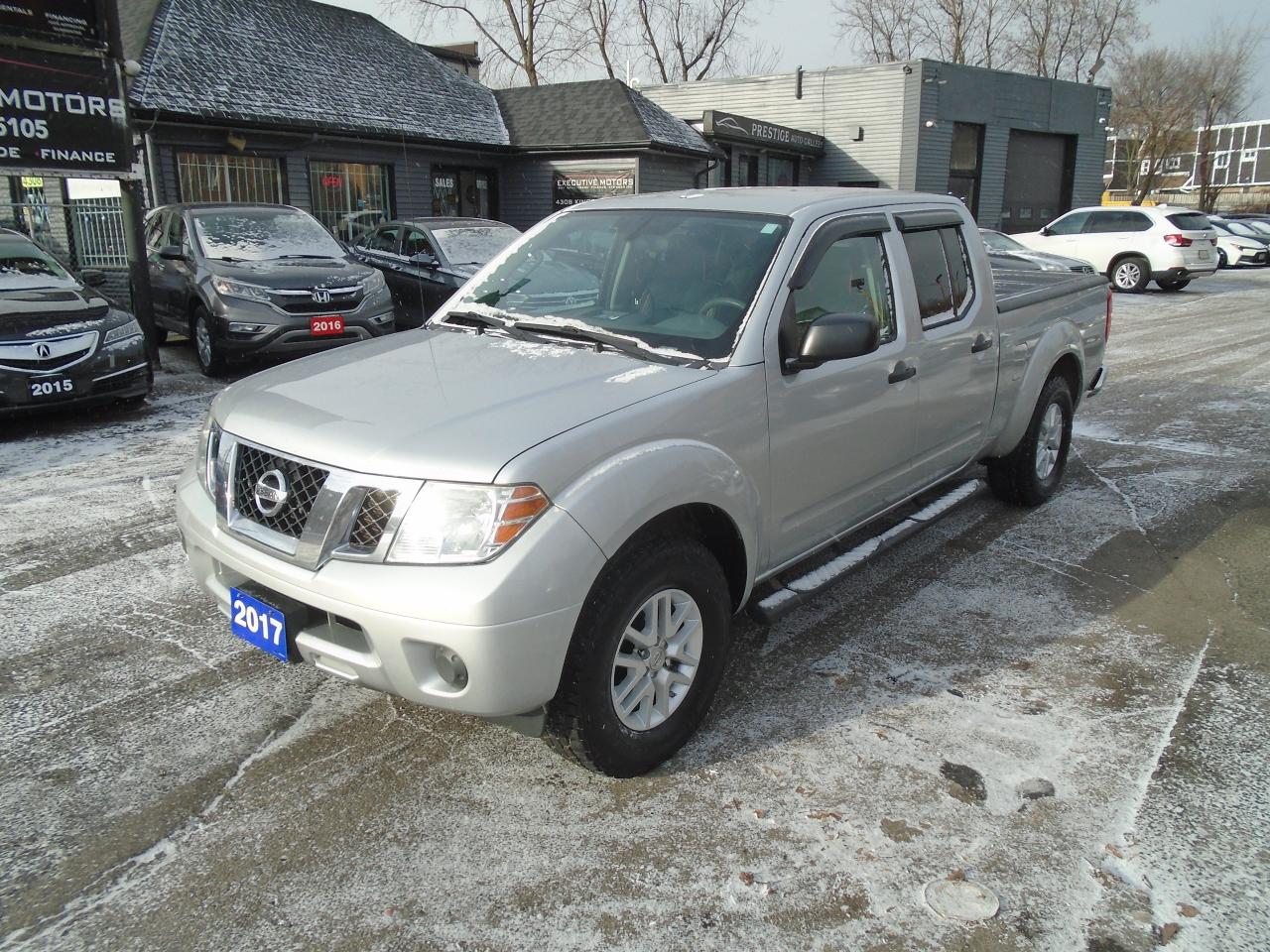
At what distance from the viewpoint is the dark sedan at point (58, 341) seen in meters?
7.09

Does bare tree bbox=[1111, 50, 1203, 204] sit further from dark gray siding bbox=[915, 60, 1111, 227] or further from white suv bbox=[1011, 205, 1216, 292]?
white suv bbox=[1011, 205, 1216, 292]

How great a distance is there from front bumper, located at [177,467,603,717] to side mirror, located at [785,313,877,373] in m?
1.18

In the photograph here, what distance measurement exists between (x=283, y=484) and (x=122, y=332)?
6.05 meters

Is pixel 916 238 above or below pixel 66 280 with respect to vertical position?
above

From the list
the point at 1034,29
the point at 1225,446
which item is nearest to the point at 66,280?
the point at 1225,446

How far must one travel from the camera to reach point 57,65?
9.49 metres

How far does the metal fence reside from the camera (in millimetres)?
13430

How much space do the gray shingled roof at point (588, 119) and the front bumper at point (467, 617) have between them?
1958 cm

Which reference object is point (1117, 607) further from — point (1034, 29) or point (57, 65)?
point (1034, 29)

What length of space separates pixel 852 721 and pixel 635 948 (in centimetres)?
135

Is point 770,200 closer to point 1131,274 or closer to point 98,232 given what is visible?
point 98,232

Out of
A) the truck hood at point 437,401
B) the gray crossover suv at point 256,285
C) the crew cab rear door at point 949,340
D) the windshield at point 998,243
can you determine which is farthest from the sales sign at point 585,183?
the truck hood at point 437,401

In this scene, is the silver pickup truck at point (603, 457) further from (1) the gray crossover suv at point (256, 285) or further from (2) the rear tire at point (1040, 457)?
(1) the gray crossover suv at point (256, 285)

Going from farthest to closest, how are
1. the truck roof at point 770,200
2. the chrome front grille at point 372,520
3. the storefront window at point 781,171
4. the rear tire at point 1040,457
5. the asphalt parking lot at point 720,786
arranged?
the storefront window at point 781,171 < the rear tire at point 1040,457 < the truck roof at point 770,200 < the chrome front grille at point 372,520 < the asphalt parking lot at point 720,786
